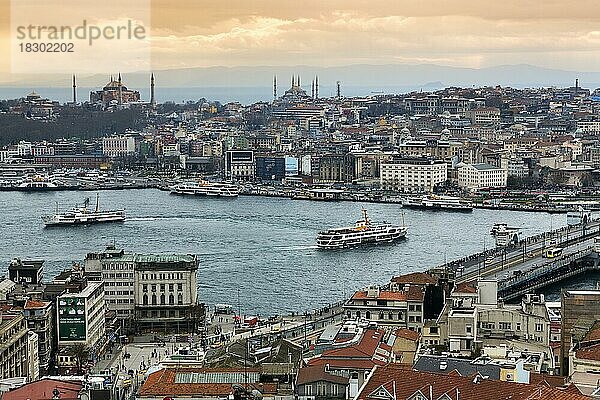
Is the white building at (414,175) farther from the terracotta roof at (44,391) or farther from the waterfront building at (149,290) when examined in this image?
the terracotta roof at (44,391)

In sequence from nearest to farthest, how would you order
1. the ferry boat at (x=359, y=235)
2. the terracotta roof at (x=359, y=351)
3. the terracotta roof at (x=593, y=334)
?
the terracotta roof at (x=359, y=351) < the terracotta roof at (x=593, y=334) < the ferry boat at (x=359, y=235)

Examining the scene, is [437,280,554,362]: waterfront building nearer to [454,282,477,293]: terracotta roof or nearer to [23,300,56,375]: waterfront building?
A: [454,282,477,293]: terracotta roof

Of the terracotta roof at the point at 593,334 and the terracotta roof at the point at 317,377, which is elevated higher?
the terracotta roof at the point at 317,377

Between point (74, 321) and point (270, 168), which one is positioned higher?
point (74, 321)

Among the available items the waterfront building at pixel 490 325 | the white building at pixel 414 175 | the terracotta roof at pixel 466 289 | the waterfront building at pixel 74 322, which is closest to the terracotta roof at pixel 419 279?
the terracotta roof at pixel 466 289

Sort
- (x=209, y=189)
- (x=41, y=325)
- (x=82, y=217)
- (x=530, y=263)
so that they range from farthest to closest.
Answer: (x=209, y=189), (x=82, y=217), (x=530, y=263), (x=41, y=325)

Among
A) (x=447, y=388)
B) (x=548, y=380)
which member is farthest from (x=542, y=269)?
(x=447, y=388)

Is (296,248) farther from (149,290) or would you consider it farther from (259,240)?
(149,290)
